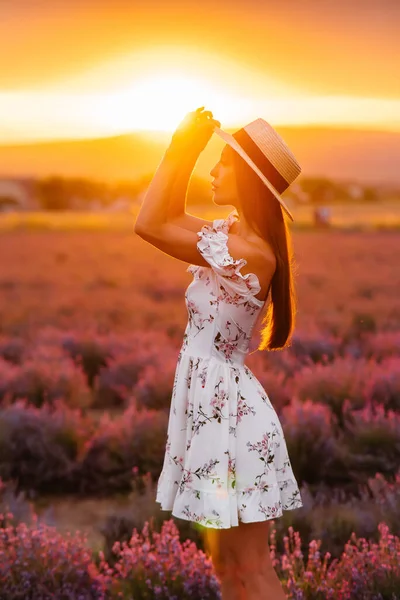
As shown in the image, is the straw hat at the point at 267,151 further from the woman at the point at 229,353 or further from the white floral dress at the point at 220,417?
the white floral dress at the point at 220,417

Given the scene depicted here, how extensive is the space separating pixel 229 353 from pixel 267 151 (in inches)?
29.0

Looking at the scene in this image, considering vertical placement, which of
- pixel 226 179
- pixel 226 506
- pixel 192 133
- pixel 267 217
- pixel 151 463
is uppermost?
pixel 192 133

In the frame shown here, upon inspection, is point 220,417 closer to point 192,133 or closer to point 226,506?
point 226,506

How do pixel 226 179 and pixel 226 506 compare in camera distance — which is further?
pixel 226 179

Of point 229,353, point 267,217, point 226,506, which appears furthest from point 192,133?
point 226,506

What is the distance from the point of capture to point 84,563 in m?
4.39

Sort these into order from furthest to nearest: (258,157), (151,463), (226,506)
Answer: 1. (151,463)
2. (258,157)
3. (226,506)

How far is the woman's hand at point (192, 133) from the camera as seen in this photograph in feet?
11.0

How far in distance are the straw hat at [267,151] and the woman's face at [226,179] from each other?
0.21 feet

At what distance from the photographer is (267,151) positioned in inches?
133

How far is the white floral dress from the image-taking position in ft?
10.9

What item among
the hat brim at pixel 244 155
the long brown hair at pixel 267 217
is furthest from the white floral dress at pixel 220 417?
the hat brim at pixel 244 155

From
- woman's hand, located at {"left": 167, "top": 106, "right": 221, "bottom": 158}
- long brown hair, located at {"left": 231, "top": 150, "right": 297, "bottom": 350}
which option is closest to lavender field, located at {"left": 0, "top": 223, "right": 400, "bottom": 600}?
long brown hair, located at {"left": 231, "top": 150, "right": 297, "bottom": 350}

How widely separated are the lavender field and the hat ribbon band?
5.45 ft
